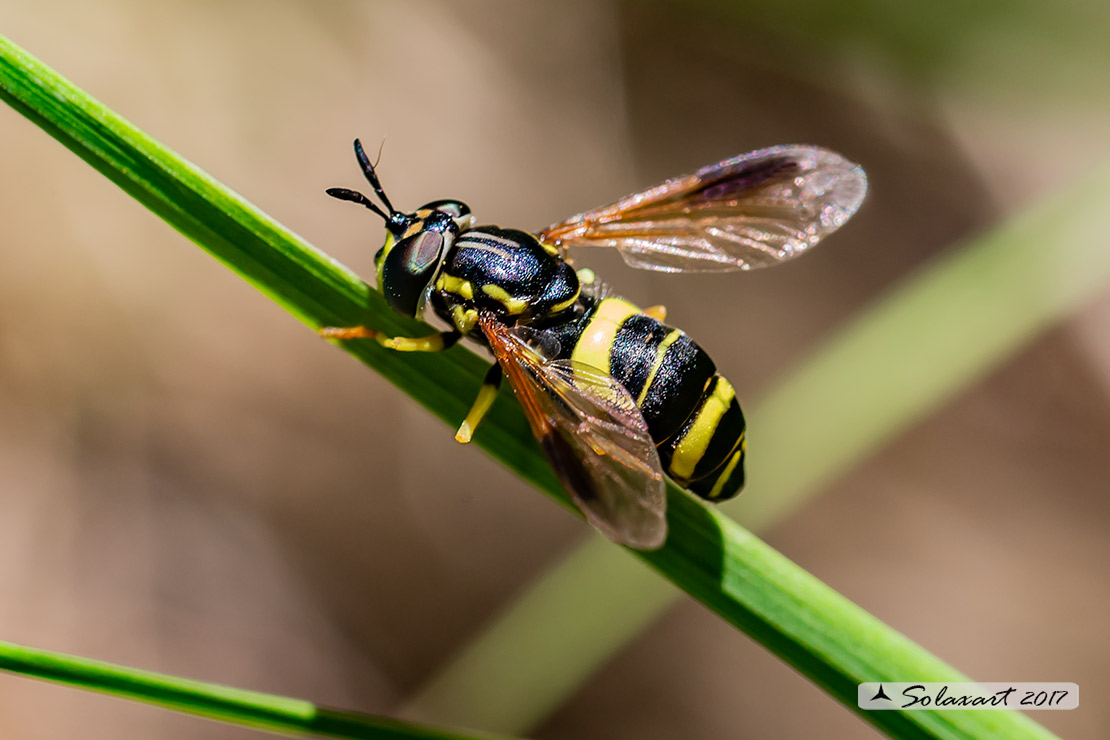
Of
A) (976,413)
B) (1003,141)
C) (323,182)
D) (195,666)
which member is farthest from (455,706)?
(1003,141)

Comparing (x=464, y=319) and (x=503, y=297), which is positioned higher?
(x=503, y=297)

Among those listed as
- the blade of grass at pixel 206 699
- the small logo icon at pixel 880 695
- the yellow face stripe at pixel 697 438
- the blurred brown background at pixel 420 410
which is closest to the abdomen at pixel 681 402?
the yellow face stripe at pixel 697 438

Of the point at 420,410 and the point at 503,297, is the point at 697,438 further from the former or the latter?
the point at 420,410

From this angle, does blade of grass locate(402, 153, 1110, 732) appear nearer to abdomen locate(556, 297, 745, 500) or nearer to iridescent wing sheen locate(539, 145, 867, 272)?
iridescent wing sheen locate(539, 145, 867, 272)

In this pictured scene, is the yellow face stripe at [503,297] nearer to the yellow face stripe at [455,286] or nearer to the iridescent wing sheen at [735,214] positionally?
the yellow face stripe at [455,286]

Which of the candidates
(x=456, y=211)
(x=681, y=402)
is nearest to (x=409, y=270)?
(x=456, y=211)
